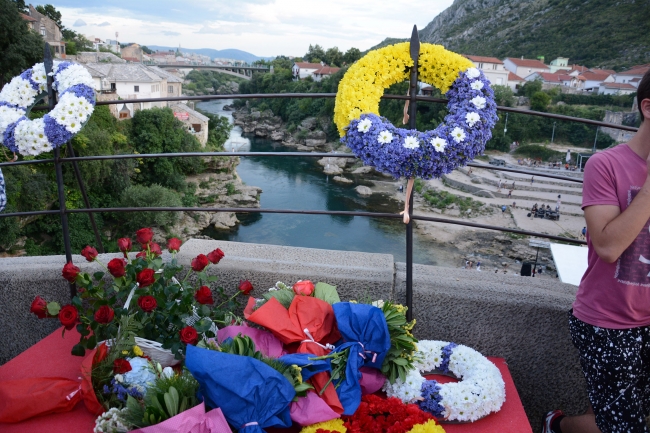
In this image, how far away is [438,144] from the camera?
1934mm

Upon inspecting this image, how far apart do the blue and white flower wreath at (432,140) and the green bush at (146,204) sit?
25780mm

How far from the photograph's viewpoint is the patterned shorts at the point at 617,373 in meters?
1.57

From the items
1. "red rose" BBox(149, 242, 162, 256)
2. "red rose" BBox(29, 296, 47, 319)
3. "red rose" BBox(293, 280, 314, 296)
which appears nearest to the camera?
"red rose" BBox(29, 296, 47, 319)

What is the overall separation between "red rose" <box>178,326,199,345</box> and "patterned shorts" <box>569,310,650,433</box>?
4.28 ft

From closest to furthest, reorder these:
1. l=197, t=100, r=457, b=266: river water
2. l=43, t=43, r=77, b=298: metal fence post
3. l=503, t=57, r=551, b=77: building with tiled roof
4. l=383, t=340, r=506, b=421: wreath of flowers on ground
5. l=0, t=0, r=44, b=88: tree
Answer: l=383, t=340, r=506, b=421: wreath of flowers on ground
l=43, t=43, r=77, b=298: metal fence post
l=0, t=0, r=44, b=88: tree
l=197, t=100, r=457, b=266: river water
l=503, t=57, r=551, b=77: building with tiled roof

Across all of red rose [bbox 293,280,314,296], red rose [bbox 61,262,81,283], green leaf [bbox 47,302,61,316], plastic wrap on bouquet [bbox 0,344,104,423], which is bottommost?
plastic wrap on bouquet [bbox 0,344,104,423]

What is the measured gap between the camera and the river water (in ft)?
89.8

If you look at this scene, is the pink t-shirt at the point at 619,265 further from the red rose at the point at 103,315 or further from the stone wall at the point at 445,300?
the red rose at the point at 103,315

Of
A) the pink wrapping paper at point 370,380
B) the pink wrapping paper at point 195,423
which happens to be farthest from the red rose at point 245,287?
the pink wrapping paper at point 195,423

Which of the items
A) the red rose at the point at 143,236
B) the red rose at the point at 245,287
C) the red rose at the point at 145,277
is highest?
the red rose at the point at 143,236

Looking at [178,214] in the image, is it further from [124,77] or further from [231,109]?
[231,109]

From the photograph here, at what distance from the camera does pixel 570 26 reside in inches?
2800

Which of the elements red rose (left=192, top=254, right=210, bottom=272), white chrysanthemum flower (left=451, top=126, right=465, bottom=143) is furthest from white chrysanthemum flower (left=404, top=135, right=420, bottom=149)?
red rose (left=192, top=254, right=210, bottom=272)

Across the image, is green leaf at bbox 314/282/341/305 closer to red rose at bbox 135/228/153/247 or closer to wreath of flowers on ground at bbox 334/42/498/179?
wreath of flowers on ground at bbox 334/42/498/179
